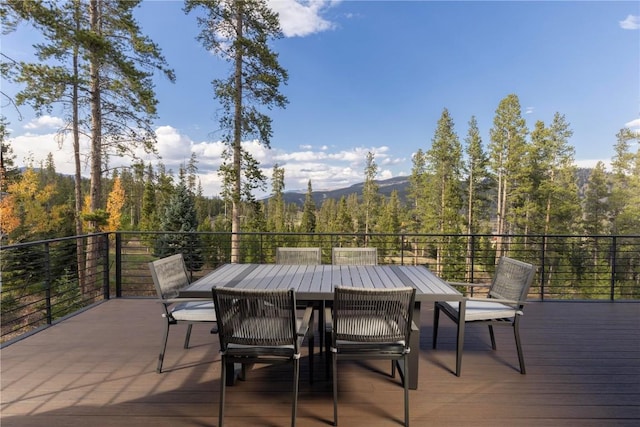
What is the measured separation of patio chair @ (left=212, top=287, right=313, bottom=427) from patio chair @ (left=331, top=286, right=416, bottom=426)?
24 centimetres

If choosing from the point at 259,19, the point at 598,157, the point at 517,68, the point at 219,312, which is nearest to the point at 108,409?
the point at 219,312

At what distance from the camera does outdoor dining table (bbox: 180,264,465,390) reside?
2107 mm

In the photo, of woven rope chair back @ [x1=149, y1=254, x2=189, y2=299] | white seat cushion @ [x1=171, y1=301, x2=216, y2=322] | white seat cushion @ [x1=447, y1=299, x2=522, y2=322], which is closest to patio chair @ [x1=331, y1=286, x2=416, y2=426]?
white seat cushion @ [x1=447, y1=299, x2=522, y2=322]

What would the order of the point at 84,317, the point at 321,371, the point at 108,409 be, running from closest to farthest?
the point at 108,409 < the point at 321,371 < the point at 84,317

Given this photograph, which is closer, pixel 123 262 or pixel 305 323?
pixel 305 323

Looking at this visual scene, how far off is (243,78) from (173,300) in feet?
Result: 25.7

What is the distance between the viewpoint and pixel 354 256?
11.3ft

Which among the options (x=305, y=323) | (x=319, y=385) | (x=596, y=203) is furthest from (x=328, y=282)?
(x=596, y=203)

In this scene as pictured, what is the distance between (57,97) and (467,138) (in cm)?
1942

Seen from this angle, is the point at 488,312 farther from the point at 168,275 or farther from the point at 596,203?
the point at 596,203

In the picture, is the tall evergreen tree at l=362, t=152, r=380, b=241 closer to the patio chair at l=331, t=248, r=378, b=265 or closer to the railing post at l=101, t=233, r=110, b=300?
the railing post at l=101, t=233, r=110, b=300

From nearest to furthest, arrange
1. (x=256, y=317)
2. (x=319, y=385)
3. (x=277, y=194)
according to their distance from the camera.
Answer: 1. (x=256, y=317)
2. (x=319, y=385)
3. (x=277, y=194)

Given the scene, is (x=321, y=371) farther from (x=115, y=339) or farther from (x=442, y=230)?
(x=442, y=230)

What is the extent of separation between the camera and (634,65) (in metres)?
8.92
